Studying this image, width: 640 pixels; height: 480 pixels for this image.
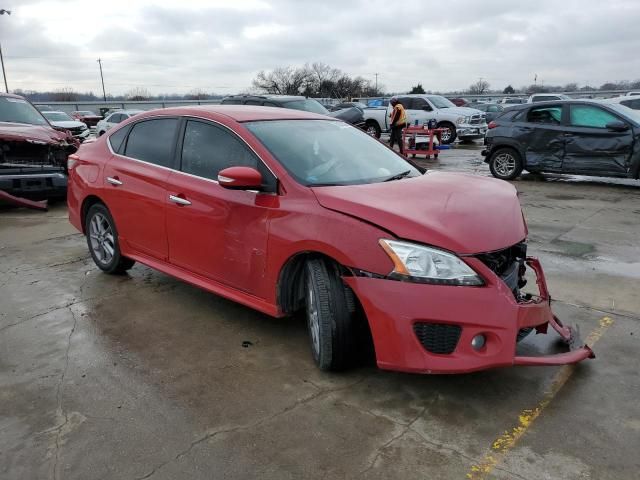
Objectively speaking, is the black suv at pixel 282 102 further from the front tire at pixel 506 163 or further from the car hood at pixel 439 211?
the car hood at pixel 439 211

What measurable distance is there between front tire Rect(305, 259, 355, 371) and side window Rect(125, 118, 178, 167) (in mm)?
1767

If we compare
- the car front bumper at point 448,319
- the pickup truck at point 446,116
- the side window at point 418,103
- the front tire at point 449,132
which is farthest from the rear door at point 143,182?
the side window at point 418,103

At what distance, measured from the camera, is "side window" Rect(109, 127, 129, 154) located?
16.0ft

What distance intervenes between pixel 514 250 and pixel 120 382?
2514mm

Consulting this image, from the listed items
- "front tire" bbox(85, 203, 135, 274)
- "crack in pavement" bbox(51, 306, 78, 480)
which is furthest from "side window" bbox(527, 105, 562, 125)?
"crack in pavement" bbox(51, 306, 78, 480)

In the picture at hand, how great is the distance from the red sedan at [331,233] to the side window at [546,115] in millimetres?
7266

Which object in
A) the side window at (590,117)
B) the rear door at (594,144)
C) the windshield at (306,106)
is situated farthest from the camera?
the windshield at (306,106)

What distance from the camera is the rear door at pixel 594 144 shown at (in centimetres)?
957

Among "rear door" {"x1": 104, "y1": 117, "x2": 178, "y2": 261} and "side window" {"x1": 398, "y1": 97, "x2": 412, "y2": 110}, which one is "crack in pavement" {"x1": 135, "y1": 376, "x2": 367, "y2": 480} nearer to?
"rear door" {"x1": 104, "y1": 117, "x2": 178, "y2": 261}

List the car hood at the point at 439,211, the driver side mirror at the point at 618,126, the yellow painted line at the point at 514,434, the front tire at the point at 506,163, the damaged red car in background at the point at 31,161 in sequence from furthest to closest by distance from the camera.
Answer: the front tire at the point at 506,163, the driver side mirror at the point at 618,126, the damaged red car in background at the point at 31,161, the car hood at the point at 439,211, the yellow painted line at the point at 514,434

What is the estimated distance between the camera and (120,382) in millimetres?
3268

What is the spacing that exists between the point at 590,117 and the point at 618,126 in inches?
22.7

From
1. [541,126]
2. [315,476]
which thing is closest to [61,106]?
[541,126]

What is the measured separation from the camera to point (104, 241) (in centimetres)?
516
